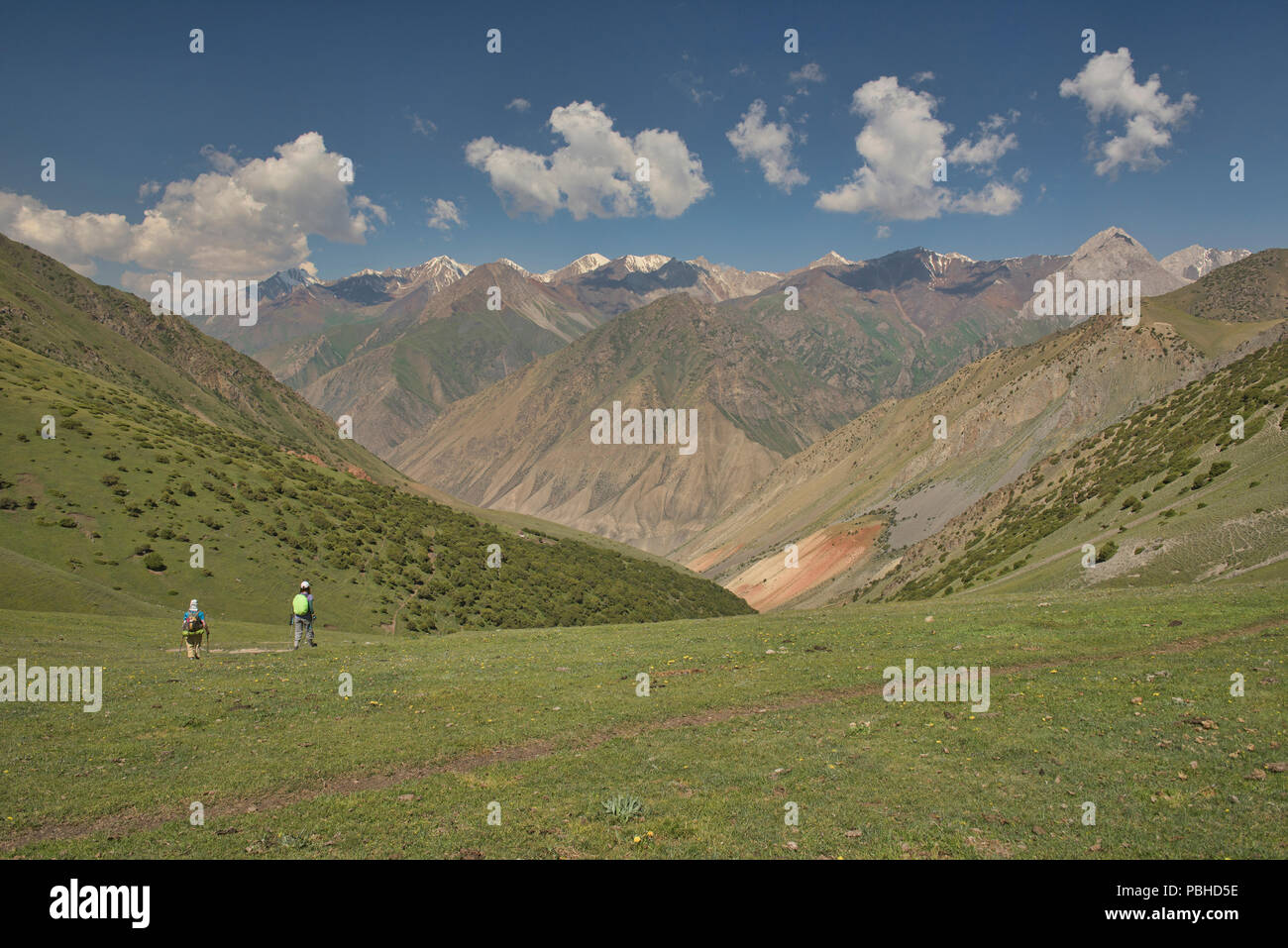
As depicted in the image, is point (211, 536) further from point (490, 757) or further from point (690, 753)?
point (690, 753)

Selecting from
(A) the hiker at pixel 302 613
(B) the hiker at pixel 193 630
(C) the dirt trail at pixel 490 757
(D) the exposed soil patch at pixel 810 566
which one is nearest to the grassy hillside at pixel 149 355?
(D) the exposed soil patch at pixel 810 566

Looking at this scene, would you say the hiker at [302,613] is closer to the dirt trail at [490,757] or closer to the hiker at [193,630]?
the hiker at [193,630]

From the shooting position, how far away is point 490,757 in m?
15.1

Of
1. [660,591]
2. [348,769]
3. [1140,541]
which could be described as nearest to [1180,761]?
[348,769]

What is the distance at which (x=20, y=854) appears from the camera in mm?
10117

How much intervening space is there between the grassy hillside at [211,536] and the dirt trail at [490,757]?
28067 mm

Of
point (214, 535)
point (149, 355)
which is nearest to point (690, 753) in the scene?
point (214, 535)

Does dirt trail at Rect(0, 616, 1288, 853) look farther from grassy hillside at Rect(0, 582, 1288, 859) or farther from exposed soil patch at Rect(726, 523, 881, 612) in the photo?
exposed soil patch at Rect(726, 523, 881, 612)

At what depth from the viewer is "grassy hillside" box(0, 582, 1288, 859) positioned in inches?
429

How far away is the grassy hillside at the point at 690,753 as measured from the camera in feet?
35.8

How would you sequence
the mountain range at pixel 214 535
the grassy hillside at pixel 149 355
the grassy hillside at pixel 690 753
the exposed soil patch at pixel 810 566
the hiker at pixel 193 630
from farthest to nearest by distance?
1. the exposed soil patch at pixel 810 566
2. the grassy hillside at pixel 149 355
3. the mountain range at pixel 214 535
4. the hiker at pixel 193 630
5. the grassy hillside at pixel 690 753

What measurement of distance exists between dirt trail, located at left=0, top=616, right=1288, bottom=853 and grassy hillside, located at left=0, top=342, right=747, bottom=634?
28067mm

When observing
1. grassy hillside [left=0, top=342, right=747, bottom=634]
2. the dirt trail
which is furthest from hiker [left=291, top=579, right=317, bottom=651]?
the dirt trail
